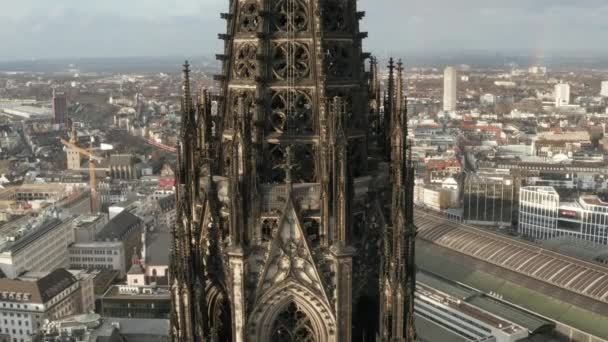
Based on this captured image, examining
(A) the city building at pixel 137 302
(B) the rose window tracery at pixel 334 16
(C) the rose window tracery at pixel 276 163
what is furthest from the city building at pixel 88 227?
(B) the rose window tracery at pixel 334 16

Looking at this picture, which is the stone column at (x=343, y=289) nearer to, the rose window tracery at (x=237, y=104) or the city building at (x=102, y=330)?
the rose window tracery at (x=237, y=104)

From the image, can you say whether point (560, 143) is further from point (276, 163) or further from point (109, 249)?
point (276, 163)

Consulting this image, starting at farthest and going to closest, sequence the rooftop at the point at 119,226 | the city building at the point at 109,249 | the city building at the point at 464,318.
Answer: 1. the rooftop at the point at 119,226
2. the city building at the point at 109,249
3. the city building at the point at 464,318

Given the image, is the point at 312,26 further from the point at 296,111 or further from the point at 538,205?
the point at 538,205

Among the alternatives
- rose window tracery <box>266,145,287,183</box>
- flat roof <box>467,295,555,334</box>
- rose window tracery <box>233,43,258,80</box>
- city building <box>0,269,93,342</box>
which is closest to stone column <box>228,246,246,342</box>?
rose window tracery <box>266,145,287,183</box>

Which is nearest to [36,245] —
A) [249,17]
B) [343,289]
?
[249,17]
